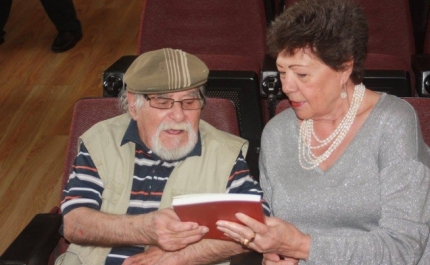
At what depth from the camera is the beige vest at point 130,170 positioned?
2061mm

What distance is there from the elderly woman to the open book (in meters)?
0.02

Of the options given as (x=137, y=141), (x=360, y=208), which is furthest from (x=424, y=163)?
(x=137, y=141)

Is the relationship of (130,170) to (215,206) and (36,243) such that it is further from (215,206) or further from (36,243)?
(215,206)

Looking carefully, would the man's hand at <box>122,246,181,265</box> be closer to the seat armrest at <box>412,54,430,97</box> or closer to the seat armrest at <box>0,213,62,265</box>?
the seat armrest at <box>0,213,62,265</box>

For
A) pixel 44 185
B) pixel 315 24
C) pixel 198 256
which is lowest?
pixel 44 185

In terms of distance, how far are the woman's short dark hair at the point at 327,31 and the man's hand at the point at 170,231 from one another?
46cm

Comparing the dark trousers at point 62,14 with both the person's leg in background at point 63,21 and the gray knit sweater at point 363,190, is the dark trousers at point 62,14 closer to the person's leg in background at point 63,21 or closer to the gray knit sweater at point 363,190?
the person's leg in background at point 63,21

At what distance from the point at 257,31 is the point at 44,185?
109cm

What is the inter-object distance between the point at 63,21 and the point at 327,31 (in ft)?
9.88

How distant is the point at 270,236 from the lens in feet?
5.85

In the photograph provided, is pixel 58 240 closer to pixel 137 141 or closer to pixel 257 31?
pixel 137 141

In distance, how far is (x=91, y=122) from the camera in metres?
2.23

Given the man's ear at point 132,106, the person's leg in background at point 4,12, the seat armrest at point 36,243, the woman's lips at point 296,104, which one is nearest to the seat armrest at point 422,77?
the woman's lips at point 296,104

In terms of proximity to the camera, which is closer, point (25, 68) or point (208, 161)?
point (208, 161)
